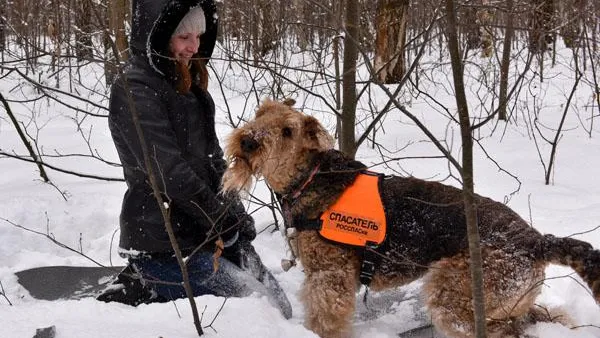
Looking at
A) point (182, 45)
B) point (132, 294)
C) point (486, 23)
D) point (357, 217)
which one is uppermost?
point (486, 23)

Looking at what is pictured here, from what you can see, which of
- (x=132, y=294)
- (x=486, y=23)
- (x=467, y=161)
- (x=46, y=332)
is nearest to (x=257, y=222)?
(x=132, y=294)

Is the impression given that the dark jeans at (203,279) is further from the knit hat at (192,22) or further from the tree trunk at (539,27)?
the tree trunk at (539,27)

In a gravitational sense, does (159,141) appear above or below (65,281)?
above

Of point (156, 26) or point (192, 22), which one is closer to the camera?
point (156, 26)

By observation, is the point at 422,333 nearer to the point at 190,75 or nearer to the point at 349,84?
the point at 349,84

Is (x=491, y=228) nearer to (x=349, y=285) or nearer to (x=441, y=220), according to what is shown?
(x=441, y=220)

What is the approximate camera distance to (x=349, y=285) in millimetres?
3184

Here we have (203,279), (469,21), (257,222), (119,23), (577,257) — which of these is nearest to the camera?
(577,257)

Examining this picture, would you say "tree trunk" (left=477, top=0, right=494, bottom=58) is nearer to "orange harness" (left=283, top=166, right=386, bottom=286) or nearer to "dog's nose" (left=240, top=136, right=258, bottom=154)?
"orange harness" (left=283, top=166, right=386, bottom=286)

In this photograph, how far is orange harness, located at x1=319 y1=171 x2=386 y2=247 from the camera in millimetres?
3104

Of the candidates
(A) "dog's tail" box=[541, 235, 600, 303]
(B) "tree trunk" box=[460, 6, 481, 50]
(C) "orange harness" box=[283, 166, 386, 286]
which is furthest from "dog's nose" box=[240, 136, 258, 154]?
(A) "dog's tail" box=[541, 235, 600, 303]

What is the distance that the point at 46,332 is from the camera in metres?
2.39

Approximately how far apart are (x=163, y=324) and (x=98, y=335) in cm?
28

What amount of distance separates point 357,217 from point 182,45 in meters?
1.61
